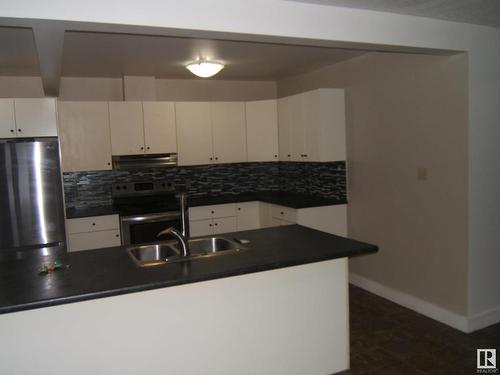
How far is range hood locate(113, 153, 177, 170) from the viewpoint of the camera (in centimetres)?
471

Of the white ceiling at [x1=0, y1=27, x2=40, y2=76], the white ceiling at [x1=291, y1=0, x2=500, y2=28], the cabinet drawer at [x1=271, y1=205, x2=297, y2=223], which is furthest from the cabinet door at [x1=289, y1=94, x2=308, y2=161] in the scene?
the white ceiling at [x1=0, y1=27, x2=40, y2=76]

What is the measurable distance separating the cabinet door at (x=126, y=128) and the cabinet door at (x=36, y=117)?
2.22 feet

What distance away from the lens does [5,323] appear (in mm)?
1967

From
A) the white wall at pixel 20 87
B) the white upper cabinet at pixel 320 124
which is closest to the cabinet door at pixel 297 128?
the white upper cabinet at pixel 320 124

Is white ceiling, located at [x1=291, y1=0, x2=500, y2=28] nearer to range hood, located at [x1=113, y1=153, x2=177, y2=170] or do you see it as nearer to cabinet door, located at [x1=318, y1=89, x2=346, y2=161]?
cabinet door, located at [x1=318, y1=89, x2=346, y2=161]

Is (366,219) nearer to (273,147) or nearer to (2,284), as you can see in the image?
(273,147)

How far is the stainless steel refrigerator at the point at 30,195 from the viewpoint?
151 inches

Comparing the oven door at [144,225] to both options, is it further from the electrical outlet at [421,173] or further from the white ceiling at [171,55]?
the electrical outlet at [421,173]

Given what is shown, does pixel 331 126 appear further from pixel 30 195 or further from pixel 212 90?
pixel 30 195

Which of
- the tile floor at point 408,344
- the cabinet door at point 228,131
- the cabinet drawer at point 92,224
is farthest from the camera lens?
the cabinet door at point 228,131

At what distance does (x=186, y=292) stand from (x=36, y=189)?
2.41 m

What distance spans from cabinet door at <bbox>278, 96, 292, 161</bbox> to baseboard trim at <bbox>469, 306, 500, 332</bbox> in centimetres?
245

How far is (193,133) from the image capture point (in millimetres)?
4996

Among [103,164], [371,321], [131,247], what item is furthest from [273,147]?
[131,247]
